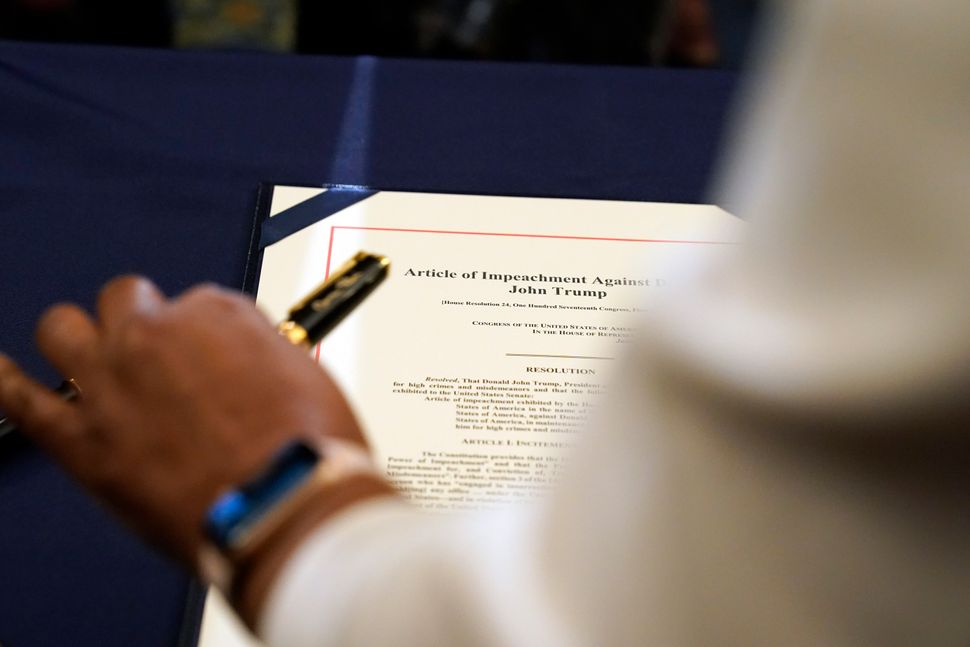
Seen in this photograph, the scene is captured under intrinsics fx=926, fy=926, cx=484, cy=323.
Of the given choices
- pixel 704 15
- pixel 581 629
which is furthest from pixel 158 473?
pixel 704 15

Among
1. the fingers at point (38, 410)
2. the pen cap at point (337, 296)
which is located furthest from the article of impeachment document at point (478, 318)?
the fingers at point (38, 410)

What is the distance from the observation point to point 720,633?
0.23m

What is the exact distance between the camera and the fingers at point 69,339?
355mm

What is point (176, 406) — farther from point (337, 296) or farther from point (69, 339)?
point (337, 296)

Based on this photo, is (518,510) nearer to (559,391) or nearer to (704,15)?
(559,391)

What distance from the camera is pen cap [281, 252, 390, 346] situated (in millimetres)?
509

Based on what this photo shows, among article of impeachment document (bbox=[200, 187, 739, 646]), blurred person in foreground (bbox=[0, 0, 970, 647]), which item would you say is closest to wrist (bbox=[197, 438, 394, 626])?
blurred person in foreground (bbox=[0, 0, 970, 647])

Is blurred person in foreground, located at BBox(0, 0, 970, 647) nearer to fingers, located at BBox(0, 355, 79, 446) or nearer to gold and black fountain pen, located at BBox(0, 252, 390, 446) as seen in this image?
fingers, located at BBox(0, 355, 79, 446)

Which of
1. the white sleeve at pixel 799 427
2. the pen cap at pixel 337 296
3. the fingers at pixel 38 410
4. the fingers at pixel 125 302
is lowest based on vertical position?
the fingers at pixel 38 410

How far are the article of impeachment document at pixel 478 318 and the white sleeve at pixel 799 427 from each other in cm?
23

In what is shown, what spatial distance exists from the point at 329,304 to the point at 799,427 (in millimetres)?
359

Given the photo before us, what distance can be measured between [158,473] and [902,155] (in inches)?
9.6

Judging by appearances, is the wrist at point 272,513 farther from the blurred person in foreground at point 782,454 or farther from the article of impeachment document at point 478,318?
the article of impeachment document at point 478,318

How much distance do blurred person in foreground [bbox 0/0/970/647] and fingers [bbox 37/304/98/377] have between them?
123 millimetres
